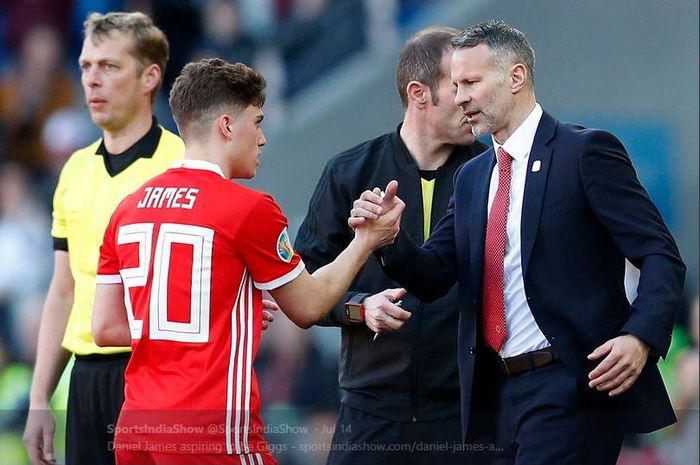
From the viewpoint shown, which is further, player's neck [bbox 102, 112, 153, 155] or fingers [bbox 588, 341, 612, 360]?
player's neck [bbox 102, 112, 153, 155]

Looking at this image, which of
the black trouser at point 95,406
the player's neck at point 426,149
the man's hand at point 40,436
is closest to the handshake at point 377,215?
the player's neck at point 426,149

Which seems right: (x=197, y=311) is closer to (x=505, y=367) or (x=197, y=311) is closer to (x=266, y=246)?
(x=266, y=246)

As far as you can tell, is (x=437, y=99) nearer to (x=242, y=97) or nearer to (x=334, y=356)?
(x=242, y=97)

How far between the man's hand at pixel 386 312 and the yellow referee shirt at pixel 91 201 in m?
0.94

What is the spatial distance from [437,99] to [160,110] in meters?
3.53

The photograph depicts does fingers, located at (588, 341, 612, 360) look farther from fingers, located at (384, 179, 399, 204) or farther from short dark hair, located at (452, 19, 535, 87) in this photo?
short dark hair, located at (452, 19, 535, 87)

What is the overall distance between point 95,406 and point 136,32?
1.41 meters

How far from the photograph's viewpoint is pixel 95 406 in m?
4.47

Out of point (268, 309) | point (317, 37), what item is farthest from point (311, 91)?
point (268, 309)

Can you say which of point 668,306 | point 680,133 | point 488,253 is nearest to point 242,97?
point 488,253

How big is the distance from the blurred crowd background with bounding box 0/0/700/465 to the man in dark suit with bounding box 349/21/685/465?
3.47 meters

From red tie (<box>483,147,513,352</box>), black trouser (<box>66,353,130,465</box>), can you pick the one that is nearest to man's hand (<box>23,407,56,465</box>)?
black trouser (<box>66,353,130,465</box>)

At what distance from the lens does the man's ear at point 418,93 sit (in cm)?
445

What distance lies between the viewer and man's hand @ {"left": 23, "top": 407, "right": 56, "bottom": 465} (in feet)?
15.1
